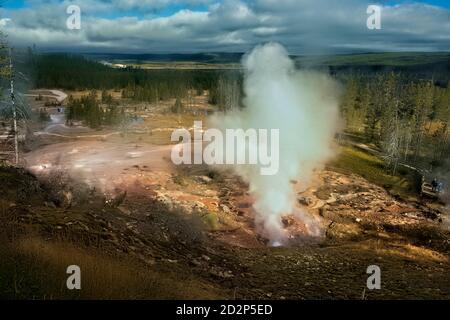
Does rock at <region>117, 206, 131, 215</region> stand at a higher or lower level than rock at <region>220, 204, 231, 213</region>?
higher

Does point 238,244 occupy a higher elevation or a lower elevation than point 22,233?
lower

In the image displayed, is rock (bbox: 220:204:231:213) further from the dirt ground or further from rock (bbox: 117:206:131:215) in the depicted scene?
rock (bbox: 117:206:131:215)

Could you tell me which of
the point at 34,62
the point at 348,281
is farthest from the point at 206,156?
the point at 34,62

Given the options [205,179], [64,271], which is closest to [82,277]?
[64,271]

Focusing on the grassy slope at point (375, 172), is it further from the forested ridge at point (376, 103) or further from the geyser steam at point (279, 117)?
the geyser steam at point (279, 117)

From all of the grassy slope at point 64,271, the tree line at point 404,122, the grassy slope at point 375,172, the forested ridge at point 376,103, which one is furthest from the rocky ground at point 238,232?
the forested ridge at point 376,103

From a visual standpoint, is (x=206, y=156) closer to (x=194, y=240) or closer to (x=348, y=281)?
(x=194, y=240)

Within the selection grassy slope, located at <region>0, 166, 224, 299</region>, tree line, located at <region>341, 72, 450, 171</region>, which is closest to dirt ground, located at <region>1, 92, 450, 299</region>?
grassy slope, located at <region>0, 166, 224, 299</region>
